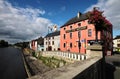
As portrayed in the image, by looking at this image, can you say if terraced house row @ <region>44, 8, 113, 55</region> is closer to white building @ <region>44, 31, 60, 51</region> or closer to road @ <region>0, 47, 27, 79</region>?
white building @ <region>44, 31, 60, 51</region>

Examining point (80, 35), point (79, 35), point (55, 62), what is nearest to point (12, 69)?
point (55, 62)

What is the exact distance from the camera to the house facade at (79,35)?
2958 cm

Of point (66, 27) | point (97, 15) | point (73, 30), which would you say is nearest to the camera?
point (97, 15)

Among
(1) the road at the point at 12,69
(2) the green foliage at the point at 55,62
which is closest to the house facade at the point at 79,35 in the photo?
(2) the green foliage at the point at 55,62

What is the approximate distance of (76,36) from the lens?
34.1 metres

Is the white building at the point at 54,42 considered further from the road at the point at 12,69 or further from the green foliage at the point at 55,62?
the green foliage at the point at 55,62

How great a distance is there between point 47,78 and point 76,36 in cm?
3183

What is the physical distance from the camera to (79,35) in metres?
33.0

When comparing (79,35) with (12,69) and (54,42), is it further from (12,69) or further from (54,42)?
(54,42)

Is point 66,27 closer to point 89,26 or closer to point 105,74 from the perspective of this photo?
point 89,26

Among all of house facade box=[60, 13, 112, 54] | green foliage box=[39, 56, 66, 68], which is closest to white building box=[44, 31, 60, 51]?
house facade box=[60, 13, 112, 54]

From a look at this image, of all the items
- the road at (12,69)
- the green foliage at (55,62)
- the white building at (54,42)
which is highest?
the white building at (54,42)

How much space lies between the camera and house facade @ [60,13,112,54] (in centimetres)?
2958

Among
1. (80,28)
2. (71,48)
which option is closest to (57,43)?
(71,48)
